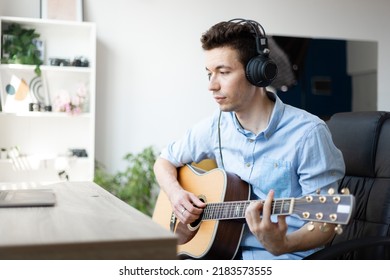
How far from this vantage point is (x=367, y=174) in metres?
1.70

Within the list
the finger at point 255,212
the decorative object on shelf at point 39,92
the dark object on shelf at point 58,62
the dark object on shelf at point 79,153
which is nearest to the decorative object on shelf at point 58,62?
the dark object on shelf at point 58,62

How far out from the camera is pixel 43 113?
11.6 ft

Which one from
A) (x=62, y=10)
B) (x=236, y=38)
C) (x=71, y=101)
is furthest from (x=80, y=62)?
(x=236, y=38)

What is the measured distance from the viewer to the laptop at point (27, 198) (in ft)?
3.72

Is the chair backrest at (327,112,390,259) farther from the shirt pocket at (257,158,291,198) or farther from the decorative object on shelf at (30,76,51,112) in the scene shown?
the decorative object on shelf at (30,76,51,112)

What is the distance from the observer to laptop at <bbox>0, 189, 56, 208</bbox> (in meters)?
1.13

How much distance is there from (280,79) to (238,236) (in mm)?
2916

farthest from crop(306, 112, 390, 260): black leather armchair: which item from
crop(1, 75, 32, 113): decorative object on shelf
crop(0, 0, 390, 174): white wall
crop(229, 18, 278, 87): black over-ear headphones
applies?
crop(1, 75, 32, 113): decorative object on shelf

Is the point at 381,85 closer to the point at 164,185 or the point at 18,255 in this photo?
the point at 164,185

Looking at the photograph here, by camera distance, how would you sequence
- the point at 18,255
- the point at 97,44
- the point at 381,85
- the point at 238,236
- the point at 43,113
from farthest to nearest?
the point at 381,85
the point at 97,44
the point at 43,113
the point at 238,236
the point at 18,255

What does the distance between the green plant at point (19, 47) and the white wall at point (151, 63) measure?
193 mm

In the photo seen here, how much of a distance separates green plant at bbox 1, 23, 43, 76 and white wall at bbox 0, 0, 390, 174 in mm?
193
